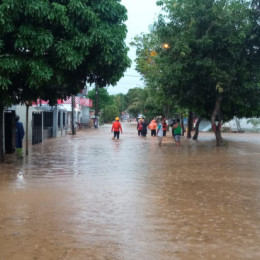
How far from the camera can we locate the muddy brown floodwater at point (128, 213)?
17.6 feet

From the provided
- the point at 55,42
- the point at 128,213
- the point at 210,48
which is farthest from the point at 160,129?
the point at 128,213

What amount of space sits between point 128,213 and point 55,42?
21.7 ft

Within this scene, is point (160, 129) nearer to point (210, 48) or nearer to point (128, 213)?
point (210, 48)

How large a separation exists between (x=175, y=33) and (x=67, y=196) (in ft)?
44.2

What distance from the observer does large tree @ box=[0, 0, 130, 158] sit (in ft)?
37.2

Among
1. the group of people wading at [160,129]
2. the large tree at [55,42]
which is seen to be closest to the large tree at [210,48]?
the group of people wading at [160,129]

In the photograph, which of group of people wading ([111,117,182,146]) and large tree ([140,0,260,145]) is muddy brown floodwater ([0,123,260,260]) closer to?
large tree ([140,0,260,145])

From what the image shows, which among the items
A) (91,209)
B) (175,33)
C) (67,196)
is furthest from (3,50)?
(175,33)

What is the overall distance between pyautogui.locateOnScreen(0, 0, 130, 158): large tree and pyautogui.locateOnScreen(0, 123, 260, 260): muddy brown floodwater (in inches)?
107

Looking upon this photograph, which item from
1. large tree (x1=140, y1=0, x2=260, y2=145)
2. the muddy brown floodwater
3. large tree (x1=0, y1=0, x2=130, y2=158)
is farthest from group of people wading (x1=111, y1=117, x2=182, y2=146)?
the muddy brown floodwater

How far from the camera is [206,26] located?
19.6 m

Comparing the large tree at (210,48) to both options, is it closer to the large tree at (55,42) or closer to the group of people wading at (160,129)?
the group of people wading at (160,129)

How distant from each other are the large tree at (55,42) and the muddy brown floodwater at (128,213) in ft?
8.95

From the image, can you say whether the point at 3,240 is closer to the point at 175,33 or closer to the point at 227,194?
the point at 227,194
